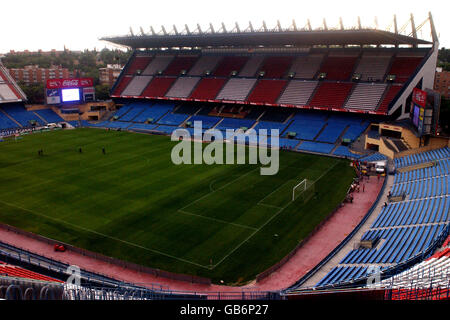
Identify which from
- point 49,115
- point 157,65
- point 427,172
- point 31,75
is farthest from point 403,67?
point 31,75

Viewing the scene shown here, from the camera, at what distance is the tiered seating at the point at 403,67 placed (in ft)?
182

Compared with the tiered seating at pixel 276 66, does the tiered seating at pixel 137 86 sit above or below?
below

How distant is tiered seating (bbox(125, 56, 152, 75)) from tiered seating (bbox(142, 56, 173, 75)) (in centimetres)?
123

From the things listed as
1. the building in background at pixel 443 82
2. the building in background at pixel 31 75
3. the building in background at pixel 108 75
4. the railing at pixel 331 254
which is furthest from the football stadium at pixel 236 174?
the building in background at pixel 31 75

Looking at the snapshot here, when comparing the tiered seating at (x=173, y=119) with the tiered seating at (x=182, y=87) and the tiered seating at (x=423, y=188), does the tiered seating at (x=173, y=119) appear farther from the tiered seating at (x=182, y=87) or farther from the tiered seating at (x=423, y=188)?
the tiered seating at (x=423, y=188)

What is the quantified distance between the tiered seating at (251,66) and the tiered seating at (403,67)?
22.6m

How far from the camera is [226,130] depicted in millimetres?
59469

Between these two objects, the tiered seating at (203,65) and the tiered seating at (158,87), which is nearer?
the tiered seating at (158,87)

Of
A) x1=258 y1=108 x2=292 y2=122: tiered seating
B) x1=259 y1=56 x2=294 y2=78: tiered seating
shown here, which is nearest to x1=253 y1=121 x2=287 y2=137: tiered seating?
x1=258 y1=108 x2=292 y2=122: tiered seating

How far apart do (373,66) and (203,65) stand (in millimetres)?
31362

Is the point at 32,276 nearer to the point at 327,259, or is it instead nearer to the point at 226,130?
the point at 327,259

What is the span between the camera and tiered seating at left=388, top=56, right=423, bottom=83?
182ft

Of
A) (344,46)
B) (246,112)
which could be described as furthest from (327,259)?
(344,46)
